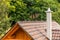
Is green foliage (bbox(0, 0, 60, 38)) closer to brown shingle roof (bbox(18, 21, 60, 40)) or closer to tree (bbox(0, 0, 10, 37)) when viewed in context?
tree (bbox(0, 0, 10, 37))

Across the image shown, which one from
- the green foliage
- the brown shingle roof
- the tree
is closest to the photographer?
the brown shingle roof

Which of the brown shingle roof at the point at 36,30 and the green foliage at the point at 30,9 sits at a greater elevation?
the brown shingle roof at the point at 36,30

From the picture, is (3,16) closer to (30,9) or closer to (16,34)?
(30,9)

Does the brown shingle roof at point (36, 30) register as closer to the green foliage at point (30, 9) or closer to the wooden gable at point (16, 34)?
the wooden gable at point (16, 34)

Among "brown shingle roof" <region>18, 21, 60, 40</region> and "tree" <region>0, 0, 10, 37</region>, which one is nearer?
"brown shingle roof" <region>18, 21, 60, 40</region>

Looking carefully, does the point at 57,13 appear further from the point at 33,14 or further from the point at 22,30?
the point at 22,30

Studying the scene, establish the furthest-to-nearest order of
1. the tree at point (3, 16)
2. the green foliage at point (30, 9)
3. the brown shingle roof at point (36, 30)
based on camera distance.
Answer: the green foliage at point (30, 9), the tree at point (3, 16), the brown shingle roof at point (36, 30)

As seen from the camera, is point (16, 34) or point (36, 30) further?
point (36, 30)

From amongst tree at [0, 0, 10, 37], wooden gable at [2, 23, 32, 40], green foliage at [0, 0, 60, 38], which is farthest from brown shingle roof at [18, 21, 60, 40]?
green foliage at [0, 0, 60, 38]

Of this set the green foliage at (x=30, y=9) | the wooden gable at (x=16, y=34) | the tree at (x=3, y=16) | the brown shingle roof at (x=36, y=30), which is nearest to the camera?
the brown shingle roof at (x=36, y=30)

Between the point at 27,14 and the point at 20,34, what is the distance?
19085 millimetres

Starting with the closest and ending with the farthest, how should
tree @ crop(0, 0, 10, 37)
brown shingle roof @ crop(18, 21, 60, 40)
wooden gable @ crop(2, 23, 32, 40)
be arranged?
brown shingle roof @ crop(18, 21, 60, 40) < wooden gable @ crop(2, 23, 32, 40) < tree @ crop(0, 0, 10, 37)

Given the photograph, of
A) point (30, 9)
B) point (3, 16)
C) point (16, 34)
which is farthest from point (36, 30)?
point (30, 9)

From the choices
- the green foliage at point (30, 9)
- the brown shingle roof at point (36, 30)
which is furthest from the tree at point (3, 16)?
the brown shingle roof at point (36, 30)
